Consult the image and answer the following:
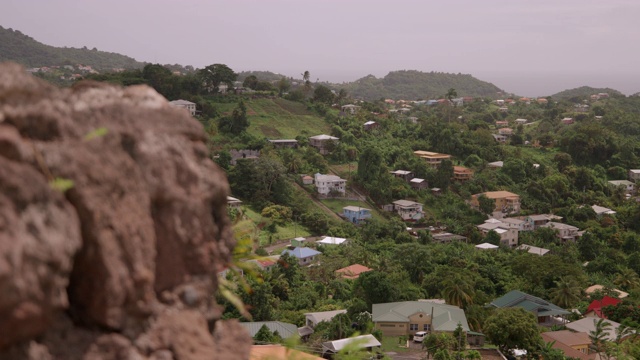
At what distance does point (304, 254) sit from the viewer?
22.8 m

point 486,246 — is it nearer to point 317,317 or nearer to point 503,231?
point 503,231

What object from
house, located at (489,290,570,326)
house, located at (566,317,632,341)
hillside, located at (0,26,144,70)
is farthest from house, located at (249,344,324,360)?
hillside, located at (0,26,144,70)

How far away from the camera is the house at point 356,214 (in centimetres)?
2878

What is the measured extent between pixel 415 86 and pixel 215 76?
81339 millimetres

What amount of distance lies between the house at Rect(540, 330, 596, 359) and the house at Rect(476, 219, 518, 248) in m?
10.8

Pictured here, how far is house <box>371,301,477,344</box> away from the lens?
16.4 meters

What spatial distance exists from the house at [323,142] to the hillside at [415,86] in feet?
243

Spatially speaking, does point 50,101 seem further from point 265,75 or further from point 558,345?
point 265,75

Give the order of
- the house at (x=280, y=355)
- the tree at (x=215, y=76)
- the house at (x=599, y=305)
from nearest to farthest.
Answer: the house at (x=280, y=355) → the house at (x=599, y=305) → the tree at (x=215, y=76)

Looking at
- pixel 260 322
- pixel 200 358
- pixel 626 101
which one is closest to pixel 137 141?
pixel 200 358

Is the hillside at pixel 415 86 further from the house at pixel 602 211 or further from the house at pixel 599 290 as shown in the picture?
the house at pixel 599 290

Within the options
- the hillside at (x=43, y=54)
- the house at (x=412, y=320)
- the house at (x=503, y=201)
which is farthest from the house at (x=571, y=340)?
the hillside at (x=43, y=54)

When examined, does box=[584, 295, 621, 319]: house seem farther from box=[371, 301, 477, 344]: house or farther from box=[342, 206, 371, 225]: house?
box=[342, 206, 371, 225]: house

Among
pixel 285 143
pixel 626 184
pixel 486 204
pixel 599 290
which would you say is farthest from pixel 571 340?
pixel 626 184
